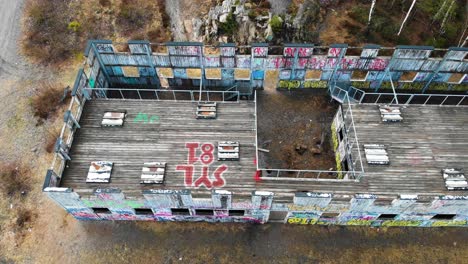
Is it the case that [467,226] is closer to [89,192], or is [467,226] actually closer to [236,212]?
[236,212]

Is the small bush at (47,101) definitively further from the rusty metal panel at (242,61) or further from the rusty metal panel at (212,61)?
the rusty metal panel at (242,61)

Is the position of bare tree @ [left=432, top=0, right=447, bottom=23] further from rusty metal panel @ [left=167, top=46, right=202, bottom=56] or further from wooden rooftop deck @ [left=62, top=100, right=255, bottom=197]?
rusty metal panel @ [left=167, top=46, right=202, bottom=56]

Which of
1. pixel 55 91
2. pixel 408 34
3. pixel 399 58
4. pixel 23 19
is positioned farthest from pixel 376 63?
pixel 23 19

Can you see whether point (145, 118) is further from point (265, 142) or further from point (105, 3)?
point (105, 3)

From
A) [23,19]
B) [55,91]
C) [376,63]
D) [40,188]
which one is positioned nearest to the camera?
[40,188]

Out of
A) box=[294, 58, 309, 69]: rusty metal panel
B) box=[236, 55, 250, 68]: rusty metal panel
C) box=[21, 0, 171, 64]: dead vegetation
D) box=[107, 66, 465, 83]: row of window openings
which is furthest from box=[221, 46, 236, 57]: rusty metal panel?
box=[21, 0, 171, 64]: dead vegetation

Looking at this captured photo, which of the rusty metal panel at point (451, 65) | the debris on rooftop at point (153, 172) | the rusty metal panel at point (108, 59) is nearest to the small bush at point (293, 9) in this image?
the rusty metal panel at point (451, 65)
